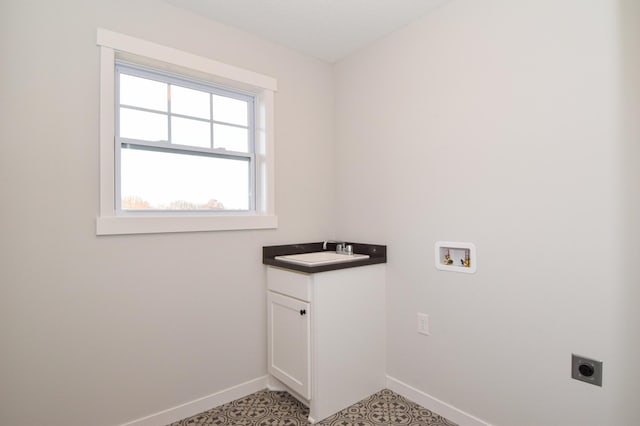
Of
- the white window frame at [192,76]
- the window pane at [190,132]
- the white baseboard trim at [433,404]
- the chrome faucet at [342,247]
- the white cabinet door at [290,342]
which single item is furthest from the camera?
the chrome faucet at [342,247]

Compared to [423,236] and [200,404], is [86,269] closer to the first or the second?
[200,404]

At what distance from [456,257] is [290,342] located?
1187 millimetres

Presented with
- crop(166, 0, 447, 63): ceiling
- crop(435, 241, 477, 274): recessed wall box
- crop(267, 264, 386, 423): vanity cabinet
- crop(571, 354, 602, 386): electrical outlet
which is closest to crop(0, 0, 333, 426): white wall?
crop(166, 0, 447, 63): ceiling

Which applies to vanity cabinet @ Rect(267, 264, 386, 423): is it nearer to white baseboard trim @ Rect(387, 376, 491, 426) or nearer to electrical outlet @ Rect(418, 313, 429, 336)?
white baseboard trim @ Rect(387, 376, 491, 426)

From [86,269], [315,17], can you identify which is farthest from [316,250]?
[315,17]

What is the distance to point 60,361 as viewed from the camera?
1721mm

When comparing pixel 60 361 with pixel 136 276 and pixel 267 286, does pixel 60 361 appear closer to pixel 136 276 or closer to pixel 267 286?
pixel 136 276

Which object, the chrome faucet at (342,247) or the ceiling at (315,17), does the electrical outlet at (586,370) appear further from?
the ceiling at (315,17)

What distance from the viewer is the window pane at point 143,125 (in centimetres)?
201

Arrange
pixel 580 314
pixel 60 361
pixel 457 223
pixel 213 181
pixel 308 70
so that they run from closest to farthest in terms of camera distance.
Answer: pixel 580 314 → pixel 60 361 → pixel 457 223 → pixel 213 181 → pixel 308 70

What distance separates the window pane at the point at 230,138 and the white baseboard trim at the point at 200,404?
1.66 metres

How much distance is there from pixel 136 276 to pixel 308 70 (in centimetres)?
197

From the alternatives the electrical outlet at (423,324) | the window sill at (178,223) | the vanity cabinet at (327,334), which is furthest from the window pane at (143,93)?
the electrical outlet at (423,324)

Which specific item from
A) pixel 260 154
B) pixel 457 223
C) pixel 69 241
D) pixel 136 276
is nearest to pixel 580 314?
pixel 457 223
